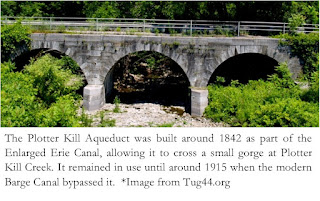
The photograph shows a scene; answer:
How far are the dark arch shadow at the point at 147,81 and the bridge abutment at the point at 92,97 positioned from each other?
1.91 meters

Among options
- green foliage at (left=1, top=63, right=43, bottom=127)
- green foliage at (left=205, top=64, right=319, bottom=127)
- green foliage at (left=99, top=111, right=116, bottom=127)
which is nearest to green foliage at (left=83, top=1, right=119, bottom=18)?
green foliage at (left=1, top=63, right=43, bottom=127)

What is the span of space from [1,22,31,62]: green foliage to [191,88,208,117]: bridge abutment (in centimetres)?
882

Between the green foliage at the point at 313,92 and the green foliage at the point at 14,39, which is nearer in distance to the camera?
the green foliage at the point at 313,92

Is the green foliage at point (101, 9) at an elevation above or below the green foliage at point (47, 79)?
above

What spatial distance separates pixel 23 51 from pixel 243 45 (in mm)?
11211

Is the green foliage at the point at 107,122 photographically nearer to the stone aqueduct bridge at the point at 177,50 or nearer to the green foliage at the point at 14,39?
the stone aqueduct bridge at the point at 177,50

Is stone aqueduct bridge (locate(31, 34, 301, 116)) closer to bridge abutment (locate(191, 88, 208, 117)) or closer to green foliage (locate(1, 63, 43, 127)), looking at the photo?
bridge abutment (locate(191, 88, 208, 117))

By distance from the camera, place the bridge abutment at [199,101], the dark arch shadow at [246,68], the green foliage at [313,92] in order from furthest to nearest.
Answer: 1. the dark arch shadow at [246,68]
2. the bridge abutment at [199,101]
3. the green foliage at [313,92]

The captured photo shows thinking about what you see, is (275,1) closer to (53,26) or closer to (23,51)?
(53,26)

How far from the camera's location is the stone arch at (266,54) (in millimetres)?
18719

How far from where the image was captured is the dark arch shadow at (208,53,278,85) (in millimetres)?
20875

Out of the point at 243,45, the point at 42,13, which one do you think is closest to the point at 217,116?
the point at 243,45

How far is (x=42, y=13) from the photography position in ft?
99.5

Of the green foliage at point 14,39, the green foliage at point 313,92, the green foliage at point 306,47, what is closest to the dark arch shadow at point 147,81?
the green foliage at point 14,39
